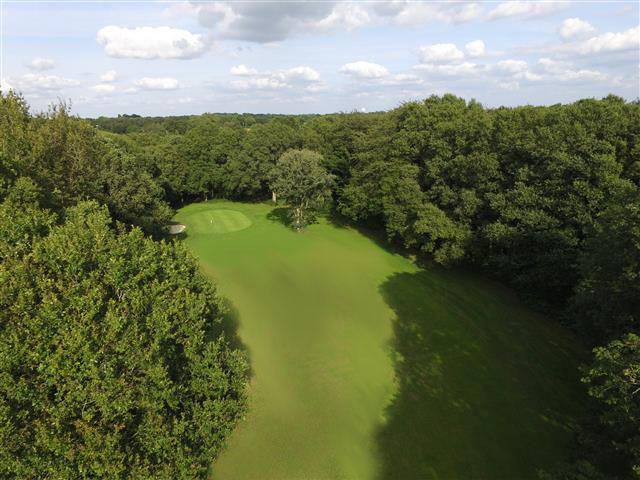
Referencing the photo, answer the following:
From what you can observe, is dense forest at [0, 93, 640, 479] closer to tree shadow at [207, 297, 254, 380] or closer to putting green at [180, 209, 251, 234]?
tree shadow at [207, 297, 254, 380]

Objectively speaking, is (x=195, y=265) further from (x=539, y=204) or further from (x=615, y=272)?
(x=539, y=204)

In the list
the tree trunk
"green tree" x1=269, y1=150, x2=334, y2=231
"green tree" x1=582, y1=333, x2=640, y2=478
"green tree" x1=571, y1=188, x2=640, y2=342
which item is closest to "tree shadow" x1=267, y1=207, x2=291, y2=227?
"green tree" x1=269, y1=150, x2=334, y2=231

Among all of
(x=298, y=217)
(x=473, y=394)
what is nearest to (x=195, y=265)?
(x=473, y=394)

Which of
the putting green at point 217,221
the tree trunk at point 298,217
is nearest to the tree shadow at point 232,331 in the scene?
the tree trunk at point 298,217

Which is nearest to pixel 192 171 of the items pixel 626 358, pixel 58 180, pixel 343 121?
pixel 343 121

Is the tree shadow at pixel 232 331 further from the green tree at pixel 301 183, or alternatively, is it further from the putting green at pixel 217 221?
the putting green at pixel 217 221

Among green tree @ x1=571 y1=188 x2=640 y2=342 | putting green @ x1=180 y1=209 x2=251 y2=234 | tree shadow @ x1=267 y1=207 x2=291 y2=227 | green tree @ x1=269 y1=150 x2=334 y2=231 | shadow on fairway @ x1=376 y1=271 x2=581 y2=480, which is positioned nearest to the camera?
green tree @ x1=571 y1=188 x2=640 y2=342
